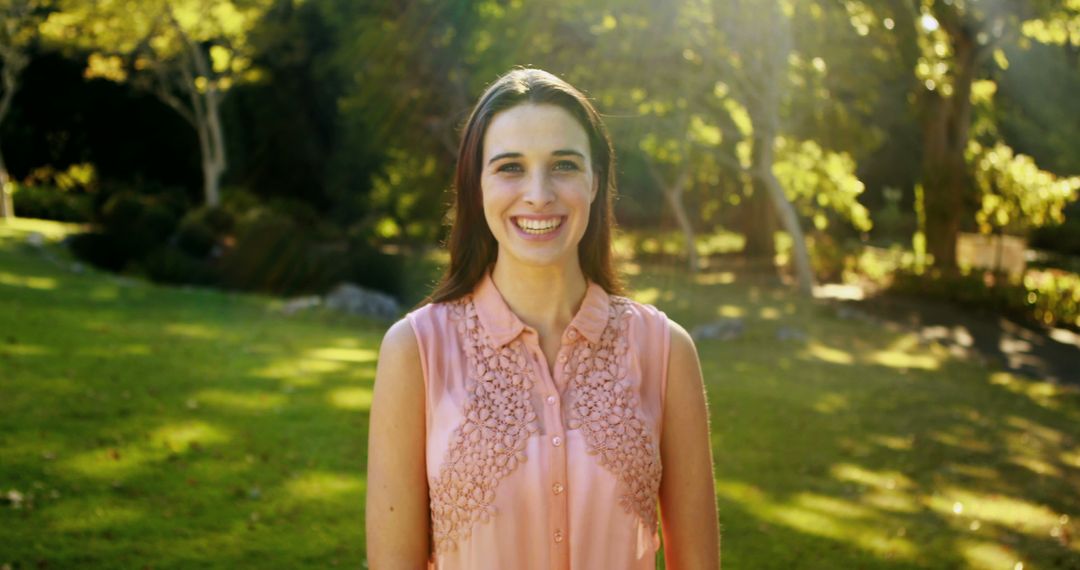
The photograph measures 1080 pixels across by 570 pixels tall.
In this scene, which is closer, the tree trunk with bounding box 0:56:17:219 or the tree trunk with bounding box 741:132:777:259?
the tree trunk with bounding box 0:56:17:219

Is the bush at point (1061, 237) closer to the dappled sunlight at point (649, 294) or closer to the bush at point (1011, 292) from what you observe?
the bush at point (1011, 292)

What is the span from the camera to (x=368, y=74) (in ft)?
87.0

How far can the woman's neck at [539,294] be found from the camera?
2.53 metres

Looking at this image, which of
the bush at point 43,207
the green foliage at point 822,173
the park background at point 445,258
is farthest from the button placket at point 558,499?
the bush at point 43,207

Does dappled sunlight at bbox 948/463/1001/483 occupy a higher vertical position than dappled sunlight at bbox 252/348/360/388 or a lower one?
lower

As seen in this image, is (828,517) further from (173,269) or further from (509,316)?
(173,269)

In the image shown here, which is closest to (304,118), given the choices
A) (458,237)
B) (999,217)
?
(999,217)

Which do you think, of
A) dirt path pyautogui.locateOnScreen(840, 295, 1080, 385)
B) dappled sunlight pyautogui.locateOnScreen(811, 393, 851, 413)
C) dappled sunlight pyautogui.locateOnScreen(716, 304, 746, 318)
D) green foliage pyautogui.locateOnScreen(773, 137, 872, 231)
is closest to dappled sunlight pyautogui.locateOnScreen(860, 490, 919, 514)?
dappled sunlight pyautogui.locateOnScreen(811, 393, 851, 413)

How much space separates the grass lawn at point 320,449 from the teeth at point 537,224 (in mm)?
3224

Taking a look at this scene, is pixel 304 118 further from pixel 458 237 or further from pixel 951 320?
pixel 458 237

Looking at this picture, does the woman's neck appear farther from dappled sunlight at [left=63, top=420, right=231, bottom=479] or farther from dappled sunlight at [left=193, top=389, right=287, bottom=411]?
dappled sunlight at [left=193, top=389, right=287, bottom=411]

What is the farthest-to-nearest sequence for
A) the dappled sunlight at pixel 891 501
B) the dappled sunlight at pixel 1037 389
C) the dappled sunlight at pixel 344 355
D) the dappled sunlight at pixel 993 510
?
the dappled sunlight at pixel 1037 389, the dappled sunlight at pixel 344 355, the dappled sunlight at pixel 891 501, the dappled sunlight at pixel 993 510

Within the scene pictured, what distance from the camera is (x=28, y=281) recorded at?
43.9ft

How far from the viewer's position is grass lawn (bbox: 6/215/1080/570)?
5.43 metres
